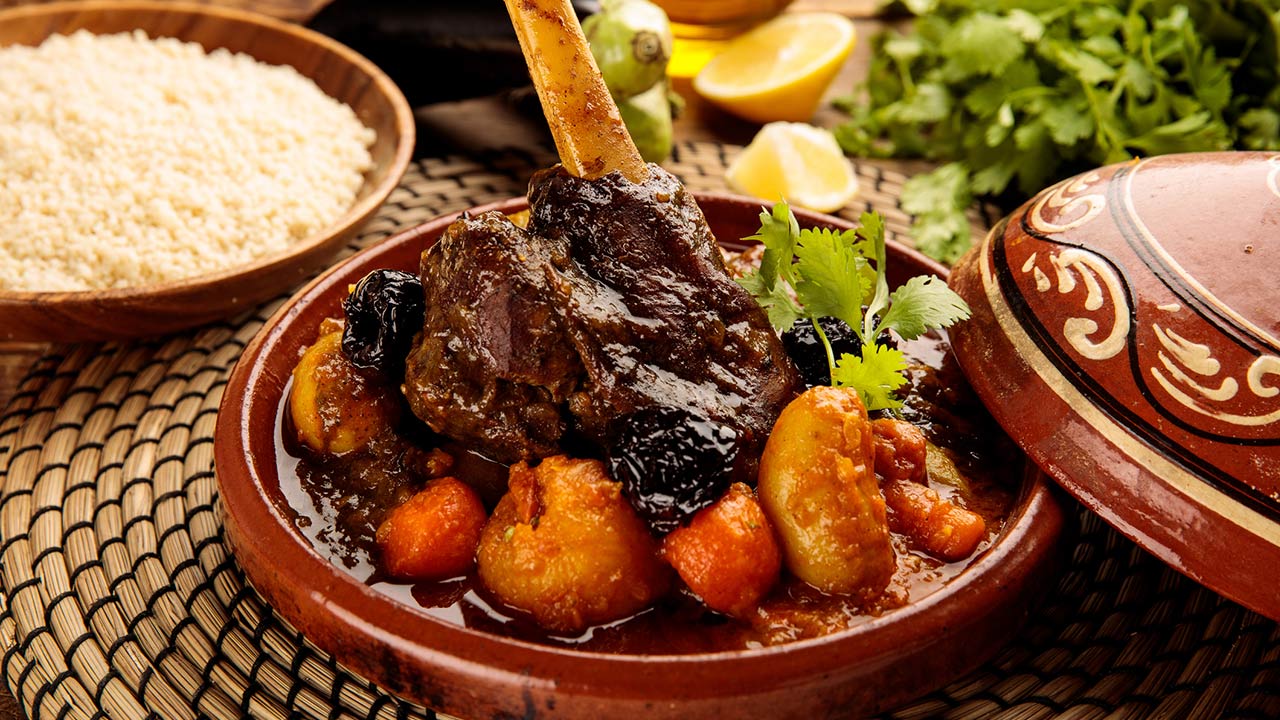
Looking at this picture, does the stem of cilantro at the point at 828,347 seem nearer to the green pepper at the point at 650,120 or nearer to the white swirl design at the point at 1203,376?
the white swirl design at the point at 1203,376

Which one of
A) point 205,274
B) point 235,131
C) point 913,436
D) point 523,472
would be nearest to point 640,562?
point 523,472

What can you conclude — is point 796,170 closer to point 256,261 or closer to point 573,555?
point 256,261

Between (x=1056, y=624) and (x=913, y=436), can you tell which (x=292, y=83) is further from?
(x=1056, y=624)

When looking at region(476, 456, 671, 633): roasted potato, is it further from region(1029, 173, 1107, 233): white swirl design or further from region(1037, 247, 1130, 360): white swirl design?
region(1029, 173, 1107, 233): white swirl design

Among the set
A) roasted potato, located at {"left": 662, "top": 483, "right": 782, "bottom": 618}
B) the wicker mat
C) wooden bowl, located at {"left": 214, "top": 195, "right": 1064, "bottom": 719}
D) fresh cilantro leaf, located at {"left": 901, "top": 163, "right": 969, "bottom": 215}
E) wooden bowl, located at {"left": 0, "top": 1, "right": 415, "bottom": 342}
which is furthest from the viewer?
fresh cilantro leaf, located at {"left": 901, "top": 163, "right": 969, "bottom": 215}

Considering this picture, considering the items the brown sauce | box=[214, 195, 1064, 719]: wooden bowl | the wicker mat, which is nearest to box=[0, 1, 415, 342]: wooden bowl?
the wicker mat

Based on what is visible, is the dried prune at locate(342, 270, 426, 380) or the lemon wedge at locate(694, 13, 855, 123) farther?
the lemon wedge at locate(694, 13, 855, 123)

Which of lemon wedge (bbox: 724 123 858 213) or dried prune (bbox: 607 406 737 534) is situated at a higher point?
dried prune (bbox: 607 406 737 534)
